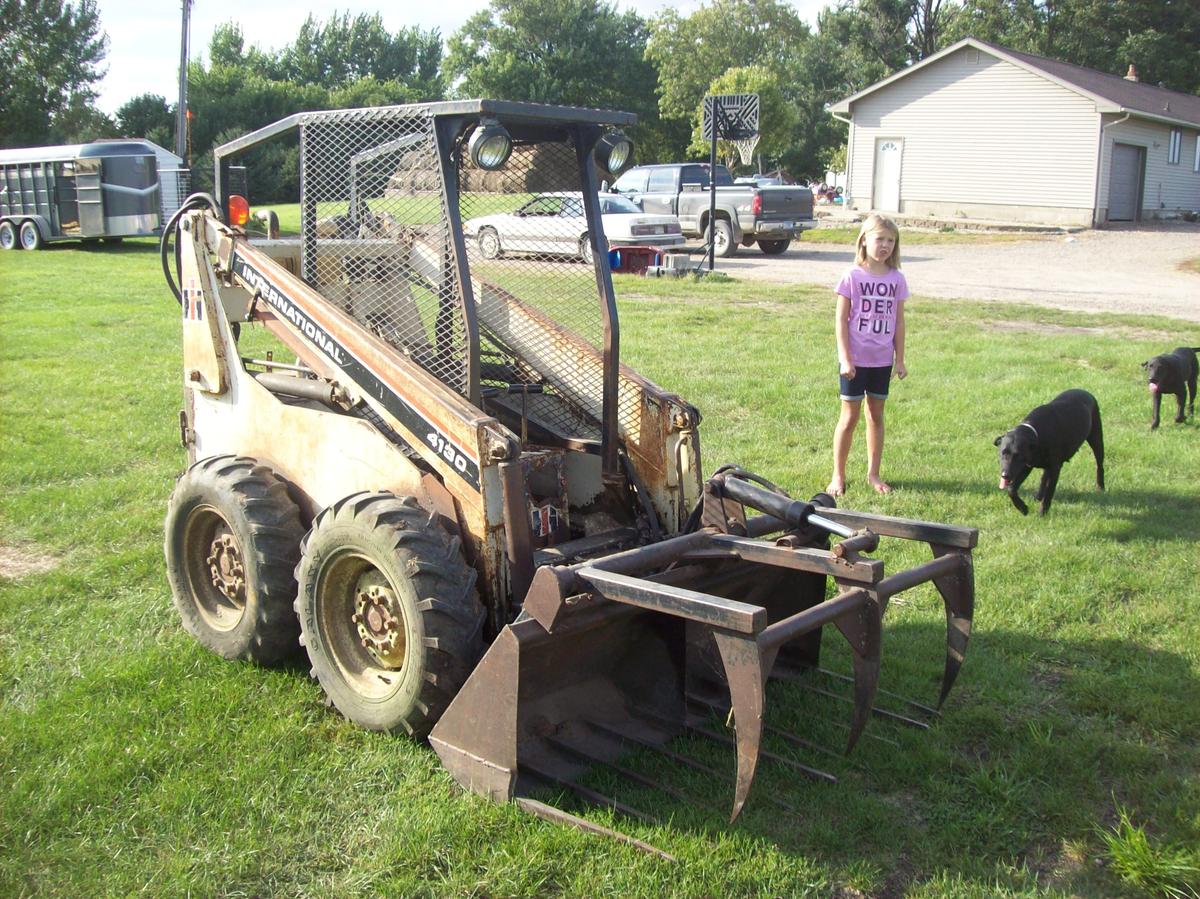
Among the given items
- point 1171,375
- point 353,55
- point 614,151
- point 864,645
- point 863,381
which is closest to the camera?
point 864,645

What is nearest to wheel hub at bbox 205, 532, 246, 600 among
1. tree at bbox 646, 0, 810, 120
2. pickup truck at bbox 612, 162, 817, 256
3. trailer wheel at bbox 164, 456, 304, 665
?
trailer wheel at bbox 164, 456, 304, 665

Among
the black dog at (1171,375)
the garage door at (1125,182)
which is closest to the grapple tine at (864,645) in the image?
the black dog at (1171,375)

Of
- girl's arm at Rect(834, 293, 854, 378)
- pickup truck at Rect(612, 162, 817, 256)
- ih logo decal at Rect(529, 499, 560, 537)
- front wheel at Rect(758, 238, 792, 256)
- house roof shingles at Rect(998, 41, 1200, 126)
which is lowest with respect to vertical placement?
ih logo decal at Rect(529, 499, 560, 537)

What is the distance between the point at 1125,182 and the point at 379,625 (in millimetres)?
35923

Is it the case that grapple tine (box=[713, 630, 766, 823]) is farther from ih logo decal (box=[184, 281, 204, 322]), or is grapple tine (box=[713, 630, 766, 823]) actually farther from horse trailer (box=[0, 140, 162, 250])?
horse trailer (box=[0, 140, 162, 250])

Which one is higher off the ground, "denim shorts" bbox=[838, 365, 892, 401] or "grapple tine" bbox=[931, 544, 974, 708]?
"denim shorts" bbox=[838, 365, 892, 401]

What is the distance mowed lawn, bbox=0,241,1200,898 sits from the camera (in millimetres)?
3311

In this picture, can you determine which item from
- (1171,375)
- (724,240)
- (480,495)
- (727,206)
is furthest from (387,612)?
(727,206)

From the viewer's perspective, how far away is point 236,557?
4.68 metres

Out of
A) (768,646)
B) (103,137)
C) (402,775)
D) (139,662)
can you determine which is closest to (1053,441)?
(768,646)

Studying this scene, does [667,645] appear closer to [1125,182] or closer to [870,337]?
[870,337]

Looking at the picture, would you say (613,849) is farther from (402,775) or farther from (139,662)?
(139,662)

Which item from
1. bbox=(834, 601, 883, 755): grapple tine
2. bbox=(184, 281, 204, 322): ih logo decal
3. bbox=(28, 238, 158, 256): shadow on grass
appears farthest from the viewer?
bbox=(28, 238, 158, 256): shadow on grass

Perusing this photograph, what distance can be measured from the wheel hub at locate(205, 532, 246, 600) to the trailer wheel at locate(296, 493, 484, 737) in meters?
0.67
